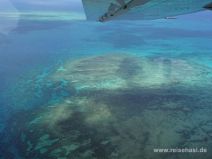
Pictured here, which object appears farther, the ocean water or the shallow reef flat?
the ocean water

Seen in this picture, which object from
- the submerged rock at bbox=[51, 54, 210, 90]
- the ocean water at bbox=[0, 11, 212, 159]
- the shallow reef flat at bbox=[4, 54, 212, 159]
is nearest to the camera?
the shallow reef flat at bbox=[4, 54, 212, 159]

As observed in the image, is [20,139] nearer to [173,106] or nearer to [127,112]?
[127,112]

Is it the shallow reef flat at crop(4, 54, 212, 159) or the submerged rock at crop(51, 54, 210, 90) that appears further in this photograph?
the submerged rock at crop(51, 54, 210, 90)

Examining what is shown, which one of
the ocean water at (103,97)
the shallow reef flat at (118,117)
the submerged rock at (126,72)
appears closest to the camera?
the shallow reef flat at (118,117)

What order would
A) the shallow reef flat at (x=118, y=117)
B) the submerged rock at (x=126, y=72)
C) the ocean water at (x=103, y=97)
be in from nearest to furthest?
the shallow reef flat at (x=118, y=117) → the ocean water at (x=103, y=97) → the submerged rock at (x=126, y=72)

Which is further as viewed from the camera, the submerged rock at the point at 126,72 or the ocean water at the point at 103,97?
the submerged rock at the point at 126,72

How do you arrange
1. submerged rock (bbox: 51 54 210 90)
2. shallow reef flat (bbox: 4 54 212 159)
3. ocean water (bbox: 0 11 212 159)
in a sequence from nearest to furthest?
shallow reef flat (bbox: 4 54 212 159), ocean water (bbox: 0 11 212 159), submerged rock (bbox: 51 54 210 90)
